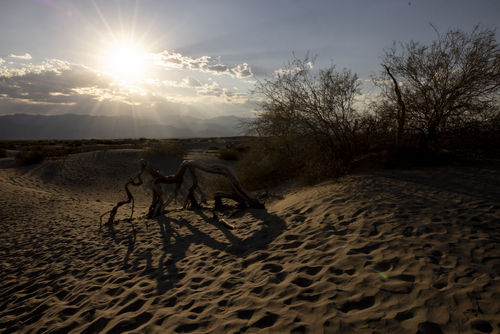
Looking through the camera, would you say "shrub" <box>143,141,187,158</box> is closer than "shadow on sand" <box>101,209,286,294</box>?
No

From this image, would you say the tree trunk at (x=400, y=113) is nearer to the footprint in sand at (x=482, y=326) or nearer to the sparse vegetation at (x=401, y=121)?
the sparse vegetation at (x=401, y=121)

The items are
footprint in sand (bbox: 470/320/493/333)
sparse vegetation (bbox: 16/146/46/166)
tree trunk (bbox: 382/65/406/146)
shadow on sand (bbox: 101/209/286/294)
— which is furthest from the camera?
sparse vegetation (bbox: 16/146/46/166)

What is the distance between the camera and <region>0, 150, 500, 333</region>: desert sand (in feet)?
8.96

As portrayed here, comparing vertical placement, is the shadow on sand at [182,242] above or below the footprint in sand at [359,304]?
below

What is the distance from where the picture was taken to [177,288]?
12.5ft

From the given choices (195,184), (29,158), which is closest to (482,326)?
(195,184)

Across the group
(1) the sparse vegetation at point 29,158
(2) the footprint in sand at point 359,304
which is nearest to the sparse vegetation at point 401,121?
(2) the footprint in sand at point 359,304

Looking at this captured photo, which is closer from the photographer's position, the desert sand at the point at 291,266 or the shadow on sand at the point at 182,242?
the desert sand at the point at 291,266

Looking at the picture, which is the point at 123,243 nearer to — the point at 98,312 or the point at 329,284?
the point at 98,312

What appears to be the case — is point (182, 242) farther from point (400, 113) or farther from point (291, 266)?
point (400, 113)

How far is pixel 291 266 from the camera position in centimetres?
382

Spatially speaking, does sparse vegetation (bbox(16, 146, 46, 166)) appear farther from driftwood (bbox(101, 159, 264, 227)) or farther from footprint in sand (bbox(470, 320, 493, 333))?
footprint in sand (bbox(470, 320, 493, 333))

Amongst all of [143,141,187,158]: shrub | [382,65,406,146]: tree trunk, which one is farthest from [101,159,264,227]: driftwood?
[143,141,187,158]: shrub

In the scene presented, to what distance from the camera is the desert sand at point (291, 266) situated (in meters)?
2.73
